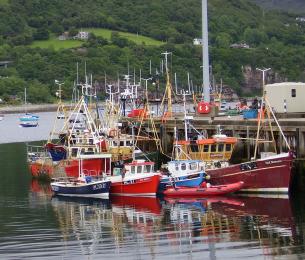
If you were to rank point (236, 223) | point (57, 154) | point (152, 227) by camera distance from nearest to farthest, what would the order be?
point (236, 223) < point (152, 227) < point (57, 154)

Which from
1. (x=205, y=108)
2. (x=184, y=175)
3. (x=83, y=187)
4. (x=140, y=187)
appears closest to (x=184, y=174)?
(x=184, y=175)

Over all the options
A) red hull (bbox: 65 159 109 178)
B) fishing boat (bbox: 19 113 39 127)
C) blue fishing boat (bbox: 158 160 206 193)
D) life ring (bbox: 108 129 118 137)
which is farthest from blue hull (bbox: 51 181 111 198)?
fishing boat (bbox: 19 113 39 127)

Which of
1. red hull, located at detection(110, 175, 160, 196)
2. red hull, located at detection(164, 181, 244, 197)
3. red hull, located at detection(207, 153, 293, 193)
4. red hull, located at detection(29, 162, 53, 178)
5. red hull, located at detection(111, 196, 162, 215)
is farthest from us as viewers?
red hull, located at detection(29, 162, 53, 178)

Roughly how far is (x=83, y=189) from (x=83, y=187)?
12 centimetres

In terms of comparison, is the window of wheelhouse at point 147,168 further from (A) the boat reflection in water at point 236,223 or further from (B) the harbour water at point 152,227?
(A) the boat reflection in water at point 236,223

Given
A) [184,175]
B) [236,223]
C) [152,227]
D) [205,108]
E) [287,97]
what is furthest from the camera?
[205,108]

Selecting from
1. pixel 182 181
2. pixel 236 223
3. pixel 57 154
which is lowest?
pixel 236 223

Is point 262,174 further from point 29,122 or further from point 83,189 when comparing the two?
point 29,122

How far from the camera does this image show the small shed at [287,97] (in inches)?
2771

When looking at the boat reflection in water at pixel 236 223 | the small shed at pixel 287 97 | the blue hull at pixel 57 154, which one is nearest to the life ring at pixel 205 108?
the small shed at pixel 287 97

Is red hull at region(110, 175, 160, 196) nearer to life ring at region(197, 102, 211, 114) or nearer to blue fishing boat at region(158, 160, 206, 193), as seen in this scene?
blue fishing boat at region(158, 160, 206, 193)

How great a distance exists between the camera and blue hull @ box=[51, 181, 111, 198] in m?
62.4

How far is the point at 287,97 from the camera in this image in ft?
232

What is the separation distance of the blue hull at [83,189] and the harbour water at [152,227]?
2.15 feet
